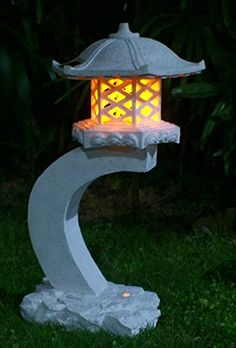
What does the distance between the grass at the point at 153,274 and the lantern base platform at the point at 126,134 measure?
30.7 inches

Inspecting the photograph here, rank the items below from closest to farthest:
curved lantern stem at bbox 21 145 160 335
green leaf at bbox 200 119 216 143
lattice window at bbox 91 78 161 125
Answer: lattice window at bbox 91 78 161 125
curved lantern stem at bbox 21 145 160 335
green leaf at bbox 200 119 216 143

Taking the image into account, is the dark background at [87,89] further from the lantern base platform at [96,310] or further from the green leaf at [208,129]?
the lantern base platform at [96,310]

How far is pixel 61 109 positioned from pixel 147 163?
2.48 m

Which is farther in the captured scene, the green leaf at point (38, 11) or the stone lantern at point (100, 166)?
the green leaf at point (38, 11)

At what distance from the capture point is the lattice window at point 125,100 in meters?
3.26

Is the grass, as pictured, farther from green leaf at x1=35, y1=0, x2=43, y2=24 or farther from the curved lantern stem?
green leaf at x1=35, y1=0, x2=43, y2=24

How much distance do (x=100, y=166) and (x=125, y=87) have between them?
0.33 metres

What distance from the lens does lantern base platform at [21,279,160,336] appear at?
340cm

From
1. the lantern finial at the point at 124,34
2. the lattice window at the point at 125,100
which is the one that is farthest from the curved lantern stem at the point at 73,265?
the lantern finial at the point at 124,34

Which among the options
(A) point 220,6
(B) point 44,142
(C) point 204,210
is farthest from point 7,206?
(A) point 220,6

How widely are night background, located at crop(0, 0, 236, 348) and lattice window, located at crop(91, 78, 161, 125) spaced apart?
2.85ft

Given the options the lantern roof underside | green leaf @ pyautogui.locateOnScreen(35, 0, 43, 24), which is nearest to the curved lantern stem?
the lantern roof underside

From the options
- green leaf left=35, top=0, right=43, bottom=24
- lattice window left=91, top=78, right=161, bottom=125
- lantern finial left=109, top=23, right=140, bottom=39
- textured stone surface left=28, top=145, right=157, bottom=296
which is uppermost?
lantern finial left=109, top=23, right=140, bottom=39

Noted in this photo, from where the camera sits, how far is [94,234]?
191 inches
